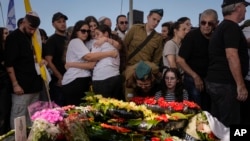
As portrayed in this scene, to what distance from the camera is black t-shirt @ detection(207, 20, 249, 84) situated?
4.06 metres

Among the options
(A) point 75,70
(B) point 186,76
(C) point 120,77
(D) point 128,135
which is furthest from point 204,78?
(D) point 128,135

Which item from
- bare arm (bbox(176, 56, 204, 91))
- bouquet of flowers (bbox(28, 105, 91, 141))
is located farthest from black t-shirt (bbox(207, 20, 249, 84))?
bouquet of flowers (bbox(28, 105, 91, 141))

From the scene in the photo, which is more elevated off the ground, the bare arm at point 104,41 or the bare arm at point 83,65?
the bare arm at point 104,41

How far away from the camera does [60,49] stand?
580 centimetres

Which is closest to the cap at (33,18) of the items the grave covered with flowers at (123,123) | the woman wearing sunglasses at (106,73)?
the woman wearing sunglasses at (106,73)

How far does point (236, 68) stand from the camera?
402cm

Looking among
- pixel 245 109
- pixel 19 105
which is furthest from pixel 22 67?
pixel 245 109

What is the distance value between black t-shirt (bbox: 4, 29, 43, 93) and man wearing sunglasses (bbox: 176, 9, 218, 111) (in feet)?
5.90

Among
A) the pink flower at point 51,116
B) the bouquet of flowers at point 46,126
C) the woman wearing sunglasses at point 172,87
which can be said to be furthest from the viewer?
the woman wearing sunglasses at point 172,87

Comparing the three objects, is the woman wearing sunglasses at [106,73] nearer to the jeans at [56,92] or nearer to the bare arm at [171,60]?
the bare arm at [171,60]

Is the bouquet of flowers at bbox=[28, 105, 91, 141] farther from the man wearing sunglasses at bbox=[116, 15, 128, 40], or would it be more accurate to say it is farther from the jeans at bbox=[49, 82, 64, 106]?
the man wearing sunglasses at bbox=[116, 15, 128, 40]

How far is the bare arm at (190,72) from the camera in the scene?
15.7 feet

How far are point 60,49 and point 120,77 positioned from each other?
139cm

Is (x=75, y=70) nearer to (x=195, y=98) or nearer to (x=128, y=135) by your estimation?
(x=195, y=98)
